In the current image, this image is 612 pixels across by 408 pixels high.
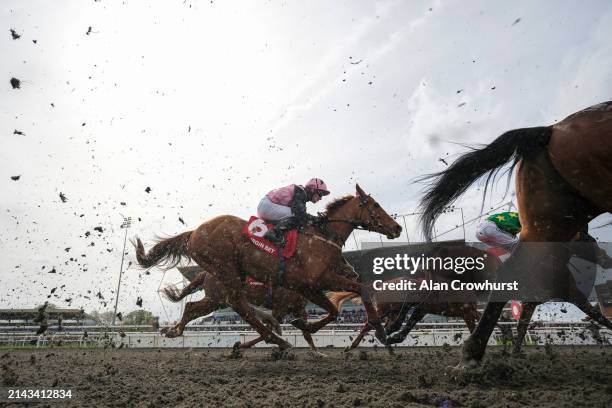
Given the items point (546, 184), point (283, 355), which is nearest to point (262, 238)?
point (283, 355)

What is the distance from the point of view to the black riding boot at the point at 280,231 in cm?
499

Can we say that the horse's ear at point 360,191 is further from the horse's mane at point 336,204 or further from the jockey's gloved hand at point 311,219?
the jockey's gloved hand at point 311,219

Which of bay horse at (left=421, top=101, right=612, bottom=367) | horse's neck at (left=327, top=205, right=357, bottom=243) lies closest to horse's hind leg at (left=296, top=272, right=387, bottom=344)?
horse's neck at (left=327, top=205, right=357, bottom=243)

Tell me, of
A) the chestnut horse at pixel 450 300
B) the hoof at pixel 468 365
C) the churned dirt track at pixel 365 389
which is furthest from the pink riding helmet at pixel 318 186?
the hoof at pixel 468 365

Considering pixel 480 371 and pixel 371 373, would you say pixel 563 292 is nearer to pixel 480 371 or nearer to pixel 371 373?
pixel 480 371

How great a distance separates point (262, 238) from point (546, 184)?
329 cm

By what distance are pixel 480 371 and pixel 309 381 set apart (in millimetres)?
1305

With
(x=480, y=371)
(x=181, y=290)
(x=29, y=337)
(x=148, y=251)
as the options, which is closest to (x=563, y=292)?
(x=480, y=371)

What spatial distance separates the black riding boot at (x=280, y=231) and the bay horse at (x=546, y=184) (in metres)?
2.37

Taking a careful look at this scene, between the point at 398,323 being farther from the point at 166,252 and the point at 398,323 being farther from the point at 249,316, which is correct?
the point at 166,252

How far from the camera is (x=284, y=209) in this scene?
5273 millimetres

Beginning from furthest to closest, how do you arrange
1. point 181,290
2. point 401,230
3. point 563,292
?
point 181,290 < point 401,230 < point 563,292

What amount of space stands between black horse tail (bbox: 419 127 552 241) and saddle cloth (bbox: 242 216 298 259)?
2.06m

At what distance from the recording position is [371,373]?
3.68m
